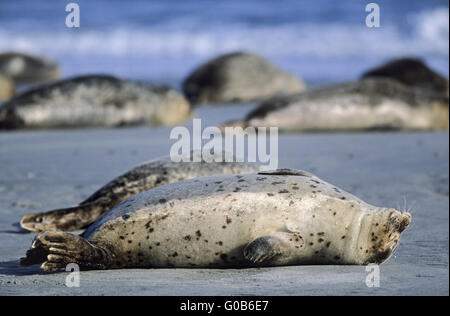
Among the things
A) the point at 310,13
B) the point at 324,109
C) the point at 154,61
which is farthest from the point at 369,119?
the point at 310,13

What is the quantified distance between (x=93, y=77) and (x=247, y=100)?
3355 mm

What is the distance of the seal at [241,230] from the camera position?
359 centimetres

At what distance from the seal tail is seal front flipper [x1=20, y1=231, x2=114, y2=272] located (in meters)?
1.05

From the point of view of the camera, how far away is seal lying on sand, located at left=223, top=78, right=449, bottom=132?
921 cm

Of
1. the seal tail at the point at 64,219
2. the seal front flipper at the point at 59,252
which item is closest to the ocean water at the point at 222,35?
the seal tail at the point at 64,219

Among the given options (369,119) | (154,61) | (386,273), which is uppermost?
(154,61)

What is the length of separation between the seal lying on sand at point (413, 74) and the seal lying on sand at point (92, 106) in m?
3.26

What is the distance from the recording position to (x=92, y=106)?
9.80 m

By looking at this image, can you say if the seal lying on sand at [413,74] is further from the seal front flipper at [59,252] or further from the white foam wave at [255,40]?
the seal front flipper at [59,252]

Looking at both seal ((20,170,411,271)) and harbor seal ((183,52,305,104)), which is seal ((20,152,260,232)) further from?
harbor seal ((183,52,305,104))

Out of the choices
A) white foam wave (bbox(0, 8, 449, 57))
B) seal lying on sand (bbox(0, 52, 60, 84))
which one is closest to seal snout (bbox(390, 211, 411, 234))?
seal lying on sand (bbox(0, 52, 60, 84))

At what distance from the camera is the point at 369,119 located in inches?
365

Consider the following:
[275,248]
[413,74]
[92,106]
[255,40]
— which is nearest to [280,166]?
[275,248]
